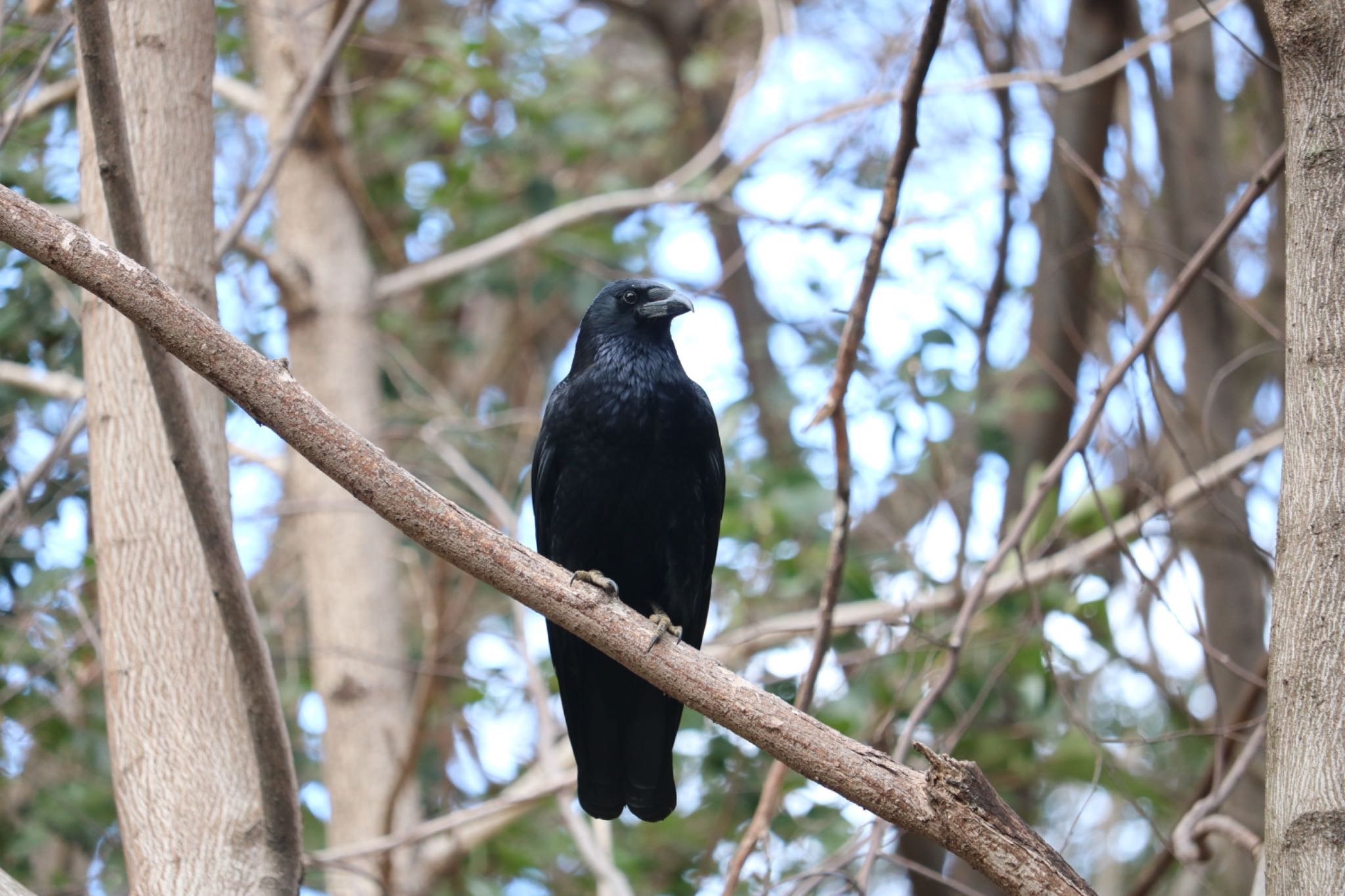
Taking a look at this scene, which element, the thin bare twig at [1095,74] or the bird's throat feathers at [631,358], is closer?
the bird's throat feathers at [631,358]

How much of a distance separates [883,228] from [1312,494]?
1282 millimetres

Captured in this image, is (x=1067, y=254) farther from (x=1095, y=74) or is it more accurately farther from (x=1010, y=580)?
(x=1010, y=580)

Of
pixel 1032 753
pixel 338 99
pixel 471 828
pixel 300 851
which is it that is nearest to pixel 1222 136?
pixel 1032 753

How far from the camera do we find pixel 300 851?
276cm

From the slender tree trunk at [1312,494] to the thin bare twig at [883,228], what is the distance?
87 cm

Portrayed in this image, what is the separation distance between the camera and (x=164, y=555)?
9.20 ft

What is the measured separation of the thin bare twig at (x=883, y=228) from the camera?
9.52ft

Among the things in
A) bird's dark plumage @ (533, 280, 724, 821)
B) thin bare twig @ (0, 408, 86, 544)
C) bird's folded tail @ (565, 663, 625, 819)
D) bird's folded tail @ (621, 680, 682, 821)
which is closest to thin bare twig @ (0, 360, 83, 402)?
thin bare twig @ (0, 408, 86, 544)

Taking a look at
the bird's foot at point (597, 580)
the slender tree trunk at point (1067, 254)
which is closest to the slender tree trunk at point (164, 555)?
the bird's foot at point (597, 580)

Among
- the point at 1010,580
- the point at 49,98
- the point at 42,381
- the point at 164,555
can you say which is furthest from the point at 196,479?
the point at 1010,580

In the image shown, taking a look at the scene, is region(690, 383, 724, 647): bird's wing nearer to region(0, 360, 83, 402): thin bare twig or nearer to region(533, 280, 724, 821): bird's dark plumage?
region(533, 280, 724, 821): bird's dark plumage

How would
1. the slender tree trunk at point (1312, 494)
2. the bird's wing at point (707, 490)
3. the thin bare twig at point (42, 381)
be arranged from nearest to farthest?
the slender tree trunk at point (1312, 494)
the bird's wing at point (707, 490)
the thin bare twig at point (42, 381)

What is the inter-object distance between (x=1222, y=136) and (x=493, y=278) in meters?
3.80

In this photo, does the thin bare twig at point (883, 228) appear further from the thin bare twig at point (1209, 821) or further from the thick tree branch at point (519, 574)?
the thin bare twig at point (1209, 821)
